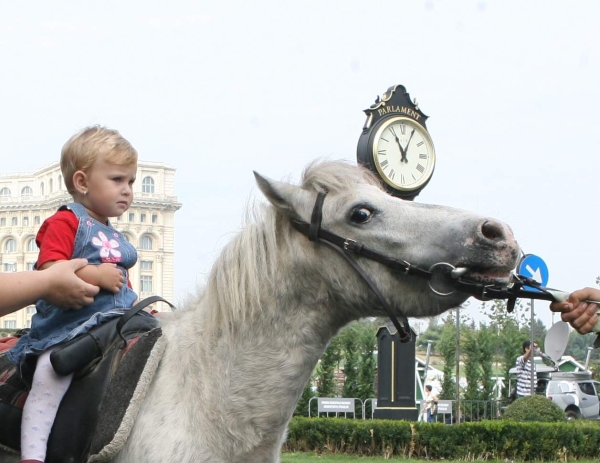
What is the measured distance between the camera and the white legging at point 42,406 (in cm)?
259

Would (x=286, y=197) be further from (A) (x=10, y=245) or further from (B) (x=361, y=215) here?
(A) (x=10, y=245)

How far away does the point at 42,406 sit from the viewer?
2.62 meters

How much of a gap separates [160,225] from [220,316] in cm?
6884

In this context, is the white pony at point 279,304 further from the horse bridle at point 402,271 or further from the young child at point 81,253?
the young child at point 81,253

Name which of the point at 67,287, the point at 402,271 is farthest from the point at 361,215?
the point at 67,287

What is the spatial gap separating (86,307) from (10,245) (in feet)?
237

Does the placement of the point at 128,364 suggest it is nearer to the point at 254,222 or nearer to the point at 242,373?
the point at 242,373

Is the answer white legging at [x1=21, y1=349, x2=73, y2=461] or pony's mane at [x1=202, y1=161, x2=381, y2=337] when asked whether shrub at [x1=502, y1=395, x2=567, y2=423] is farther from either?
white legging at [x1=21, y1=349, x2=73, y2=461]

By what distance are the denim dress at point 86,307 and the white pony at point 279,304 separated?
10.3 inches

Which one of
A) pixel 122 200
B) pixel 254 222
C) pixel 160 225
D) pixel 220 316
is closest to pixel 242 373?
pixel 220 316

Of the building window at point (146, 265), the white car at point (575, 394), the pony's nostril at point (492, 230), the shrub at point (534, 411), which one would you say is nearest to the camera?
the pony's nostril at point (492, 230)

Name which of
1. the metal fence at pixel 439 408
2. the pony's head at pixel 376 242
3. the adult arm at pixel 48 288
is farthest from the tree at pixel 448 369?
the adult arm at pixel 48 288

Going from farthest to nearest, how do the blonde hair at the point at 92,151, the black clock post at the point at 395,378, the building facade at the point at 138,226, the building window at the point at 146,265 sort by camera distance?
the building window at the point at 146,265
the building facade at the point at 138,226
the black clock post at the point at 395,378
the blonde hair at the point at 92,151

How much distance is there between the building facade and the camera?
6625 cm
